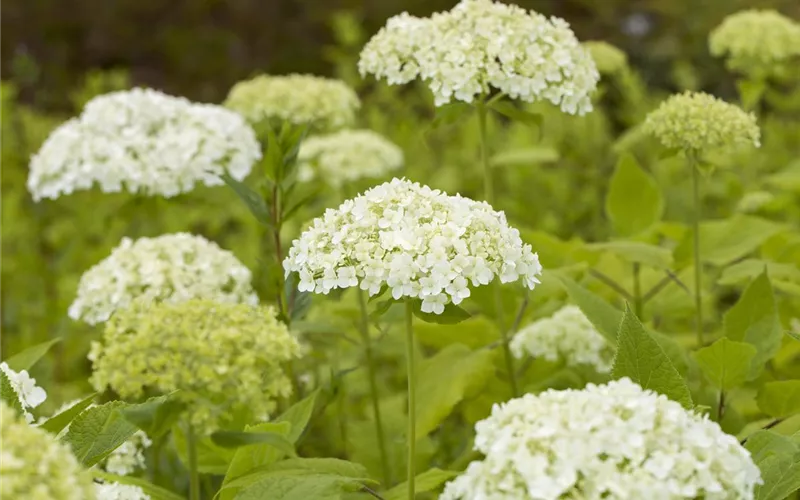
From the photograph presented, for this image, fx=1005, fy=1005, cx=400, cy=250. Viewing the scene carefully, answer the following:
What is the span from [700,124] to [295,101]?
4.69ft

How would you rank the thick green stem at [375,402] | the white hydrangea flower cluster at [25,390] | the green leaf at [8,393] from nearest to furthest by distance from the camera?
the green leaf at [8,393] → the white hydrangea flower cluster at [25,390] → the thick green stem at [375,402]

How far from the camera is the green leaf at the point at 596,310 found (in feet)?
6.12

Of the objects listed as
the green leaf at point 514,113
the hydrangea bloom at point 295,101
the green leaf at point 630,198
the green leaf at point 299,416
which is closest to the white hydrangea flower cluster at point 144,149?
the hydrangea bloom at point 295,101

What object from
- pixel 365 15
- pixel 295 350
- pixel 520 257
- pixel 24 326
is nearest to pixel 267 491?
pixel 295 350

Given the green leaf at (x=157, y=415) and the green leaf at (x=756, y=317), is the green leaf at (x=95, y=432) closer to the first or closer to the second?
the green leaf at (x=157, y=415)

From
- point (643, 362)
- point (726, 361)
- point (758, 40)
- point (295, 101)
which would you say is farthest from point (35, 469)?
point (758, 40)

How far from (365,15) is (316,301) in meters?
6.62

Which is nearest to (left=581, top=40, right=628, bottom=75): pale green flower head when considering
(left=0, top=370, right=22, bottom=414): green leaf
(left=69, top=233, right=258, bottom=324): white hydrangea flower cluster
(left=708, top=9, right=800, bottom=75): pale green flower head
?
(left=708, top=9, right=800, bottom=75): pale green flower head

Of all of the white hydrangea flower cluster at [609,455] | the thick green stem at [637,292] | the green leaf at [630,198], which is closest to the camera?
the white hydrangea flower cluster at [609,455]

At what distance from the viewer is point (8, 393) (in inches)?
57.3

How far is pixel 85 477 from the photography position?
107 cm

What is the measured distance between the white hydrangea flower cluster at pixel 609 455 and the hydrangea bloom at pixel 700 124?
3.34 ft

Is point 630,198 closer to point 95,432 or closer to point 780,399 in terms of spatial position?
point 780,399

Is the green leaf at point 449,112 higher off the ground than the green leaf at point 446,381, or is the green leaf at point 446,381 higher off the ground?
the green leaf at point 449,112
